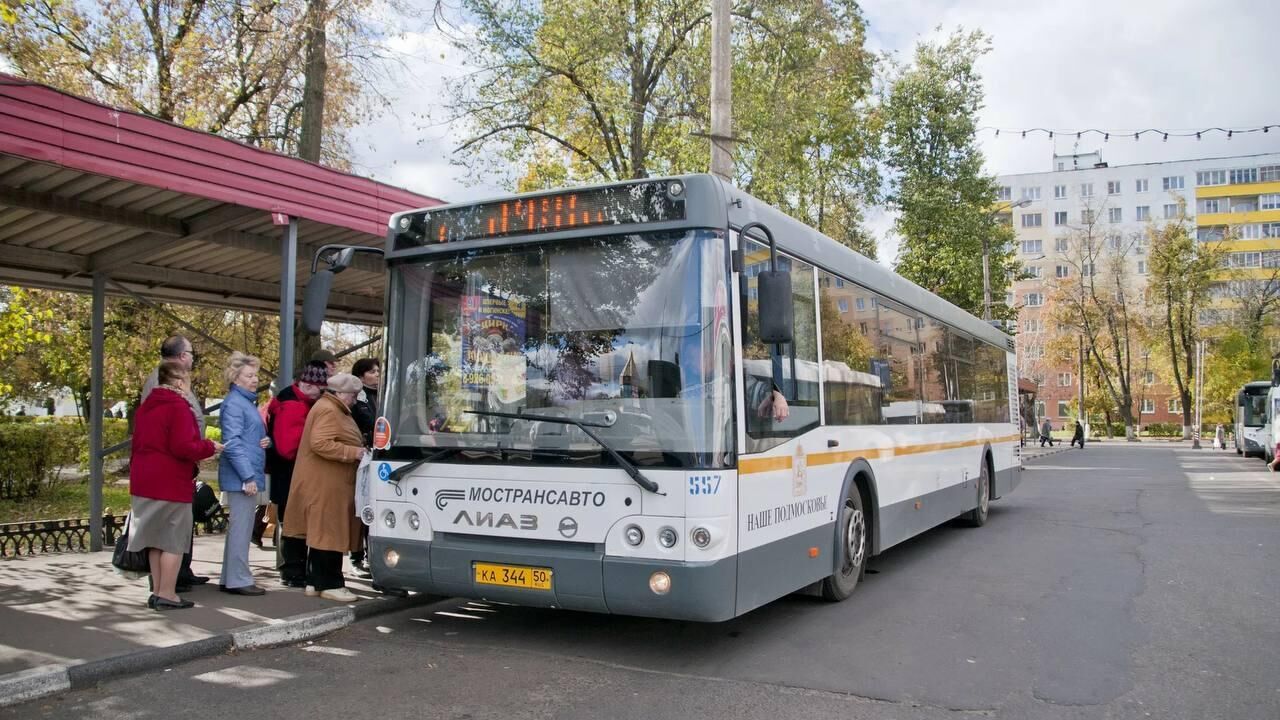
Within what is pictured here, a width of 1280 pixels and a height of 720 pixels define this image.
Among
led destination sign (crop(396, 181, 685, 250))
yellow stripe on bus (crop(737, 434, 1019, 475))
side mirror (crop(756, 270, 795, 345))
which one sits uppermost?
led destination sign (crop(396, 181, 685, 250))

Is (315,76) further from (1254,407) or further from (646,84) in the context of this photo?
(1254,407)

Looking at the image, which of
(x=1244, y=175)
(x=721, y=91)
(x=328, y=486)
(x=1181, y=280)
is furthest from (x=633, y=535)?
(x=1244, y=175)

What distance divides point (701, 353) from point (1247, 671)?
12.5 ft

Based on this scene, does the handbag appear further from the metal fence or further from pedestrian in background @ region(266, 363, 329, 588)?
the metal fence

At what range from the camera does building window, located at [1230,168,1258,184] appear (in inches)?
3364

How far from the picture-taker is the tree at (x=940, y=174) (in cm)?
3344

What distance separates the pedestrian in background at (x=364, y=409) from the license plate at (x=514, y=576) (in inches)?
83.8

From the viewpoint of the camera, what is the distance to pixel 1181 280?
5984cm

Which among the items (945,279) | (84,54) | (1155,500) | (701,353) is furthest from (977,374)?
(945,279)

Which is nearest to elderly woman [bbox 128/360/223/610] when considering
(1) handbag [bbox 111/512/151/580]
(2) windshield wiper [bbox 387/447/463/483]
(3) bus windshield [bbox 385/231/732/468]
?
(1) handbag [bbox 111/512/151/580]

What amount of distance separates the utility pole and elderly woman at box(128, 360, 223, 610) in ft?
22.3

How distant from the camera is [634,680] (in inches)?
220

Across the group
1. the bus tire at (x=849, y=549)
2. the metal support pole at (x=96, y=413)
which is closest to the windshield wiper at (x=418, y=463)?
the bus tire at (x=849, y=549)

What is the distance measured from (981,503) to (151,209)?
10.8m
